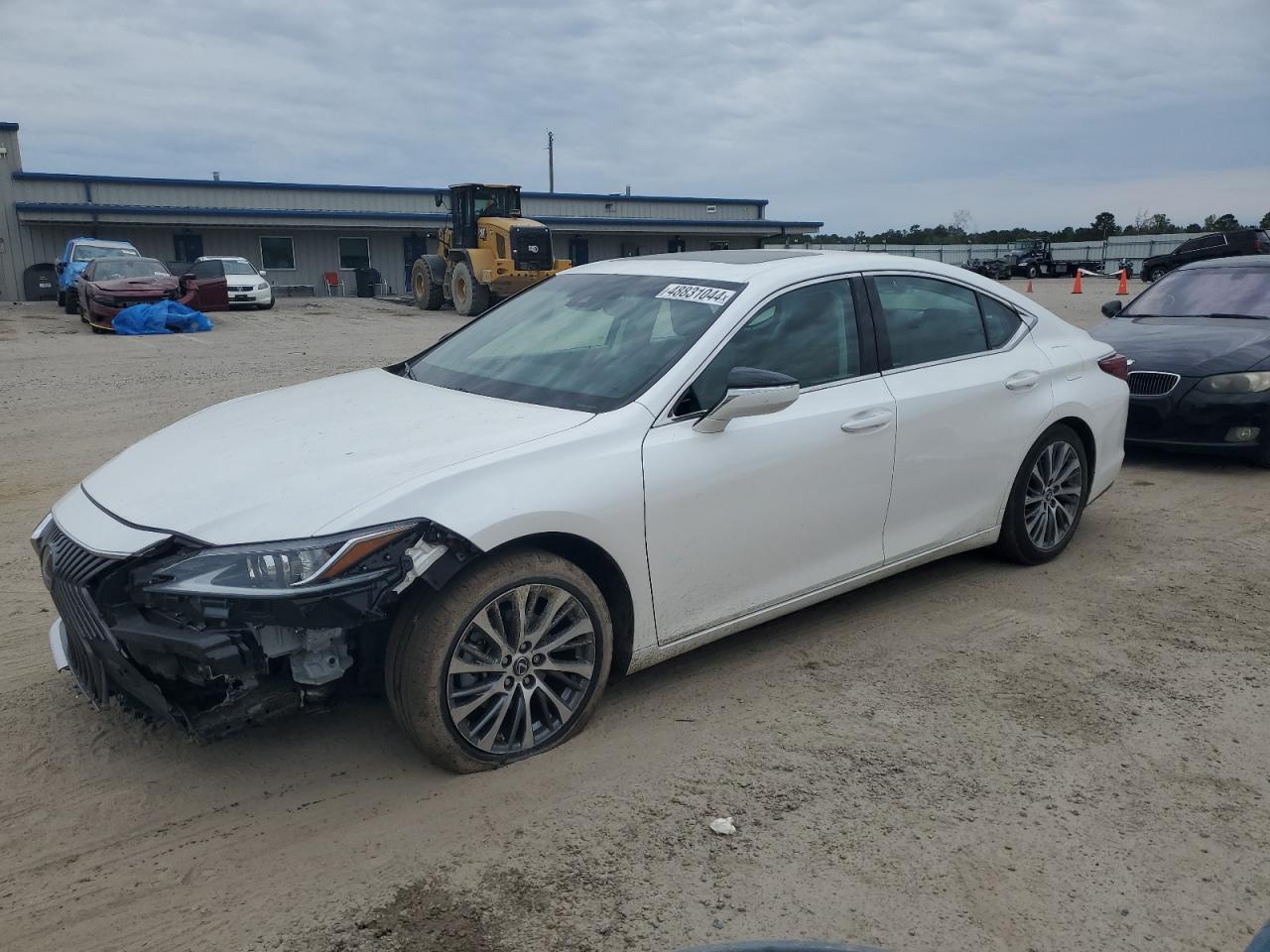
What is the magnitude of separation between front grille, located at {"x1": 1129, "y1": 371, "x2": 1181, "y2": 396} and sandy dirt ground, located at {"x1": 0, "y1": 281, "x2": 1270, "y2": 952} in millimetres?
2924

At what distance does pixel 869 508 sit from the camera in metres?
4.36

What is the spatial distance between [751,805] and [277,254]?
3768 centimetres

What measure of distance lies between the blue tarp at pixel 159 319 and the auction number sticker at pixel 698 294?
17.0 metres

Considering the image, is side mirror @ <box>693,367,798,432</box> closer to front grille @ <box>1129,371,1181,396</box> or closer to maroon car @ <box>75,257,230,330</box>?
front grille @ <box>1129,371,1181,396</box>

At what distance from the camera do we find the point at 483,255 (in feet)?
79.3

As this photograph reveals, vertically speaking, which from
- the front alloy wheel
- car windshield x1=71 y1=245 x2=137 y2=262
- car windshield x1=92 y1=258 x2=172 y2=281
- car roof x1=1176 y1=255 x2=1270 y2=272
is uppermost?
car windshield x1=71 y1=245 x2=137 y2=262

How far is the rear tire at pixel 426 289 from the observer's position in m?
26.8

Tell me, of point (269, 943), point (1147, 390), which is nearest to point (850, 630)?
point (269, 943)

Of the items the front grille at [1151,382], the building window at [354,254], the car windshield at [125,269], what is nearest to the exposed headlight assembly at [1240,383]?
the front grille at [1151,382]

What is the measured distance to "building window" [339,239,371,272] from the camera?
38.6m

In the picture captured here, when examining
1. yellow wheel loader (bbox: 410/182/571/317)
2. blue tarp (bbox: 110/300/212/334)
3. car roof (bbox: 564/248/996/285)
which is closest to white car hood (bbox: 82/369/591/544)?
car roof (bbox: 564/248/996/285)

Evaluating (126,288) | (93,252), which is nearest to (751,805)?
(126,288)

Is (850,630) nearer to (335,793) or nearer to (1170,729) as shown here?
(1170,729)

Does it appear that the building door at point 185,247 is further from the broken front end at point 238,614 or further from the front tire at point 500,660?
the front tire at point 500,660
